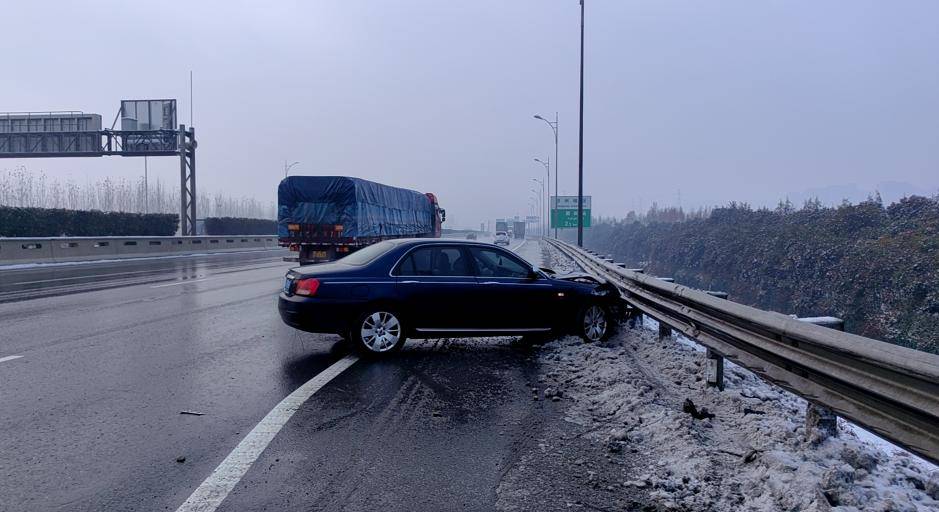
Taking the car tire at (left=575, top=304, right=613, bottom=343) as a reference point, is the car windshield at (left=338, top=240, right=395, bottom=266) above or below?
above

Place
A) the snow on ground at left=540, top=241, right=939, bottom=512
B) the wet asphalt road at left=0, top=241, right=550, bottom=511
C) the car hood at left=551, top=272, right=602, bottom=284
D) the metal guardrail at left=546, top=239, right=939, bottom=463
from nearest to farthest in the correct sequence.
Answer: the metal guardrail at left=546, top=239, right=939, bottom=463
the snow on ground at left=540, top=241, right=939, bottom=512
the wet asphalt road at left=0, top=241, right=550, bottom=511
the car hood at left=551, top=272, right=602, bottom=284

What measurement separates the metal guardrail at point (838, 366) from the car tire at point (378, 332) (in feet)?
11.4

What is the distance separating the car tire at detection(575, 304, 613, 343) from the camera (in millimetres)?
8922

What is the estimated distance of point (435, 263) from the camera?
868 cm

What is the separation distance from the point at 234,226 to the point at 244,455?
168ft

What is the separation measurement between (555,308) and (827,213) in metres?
14.7

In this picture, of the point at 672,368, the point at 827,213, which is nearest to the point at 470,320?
the point at 672,368

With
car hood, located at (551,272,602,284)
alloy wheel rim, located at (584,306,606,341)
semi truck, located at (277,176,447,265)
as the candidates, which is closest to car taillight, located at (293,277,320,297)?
car hood, located at (551,272,602,284)

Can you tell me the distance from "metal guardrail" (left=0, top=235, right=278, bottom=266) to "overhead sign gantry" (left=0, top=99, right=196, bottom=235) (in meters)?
3.12

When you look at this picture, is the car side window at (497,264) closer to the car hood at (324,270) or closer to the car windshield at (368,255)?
the car windshield at (368,255)

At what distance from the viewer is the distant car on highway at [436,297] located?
816 cm

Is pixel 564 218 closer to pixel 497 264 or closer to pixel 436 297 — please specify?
pixel 497 264

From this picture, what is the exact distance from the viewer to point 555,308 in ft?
29.0

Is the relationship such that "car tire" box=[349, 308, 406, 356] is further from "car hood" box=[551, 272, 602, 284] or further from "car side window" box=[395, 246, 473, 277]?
"car hood" box=[551, 272, 602, 284]
